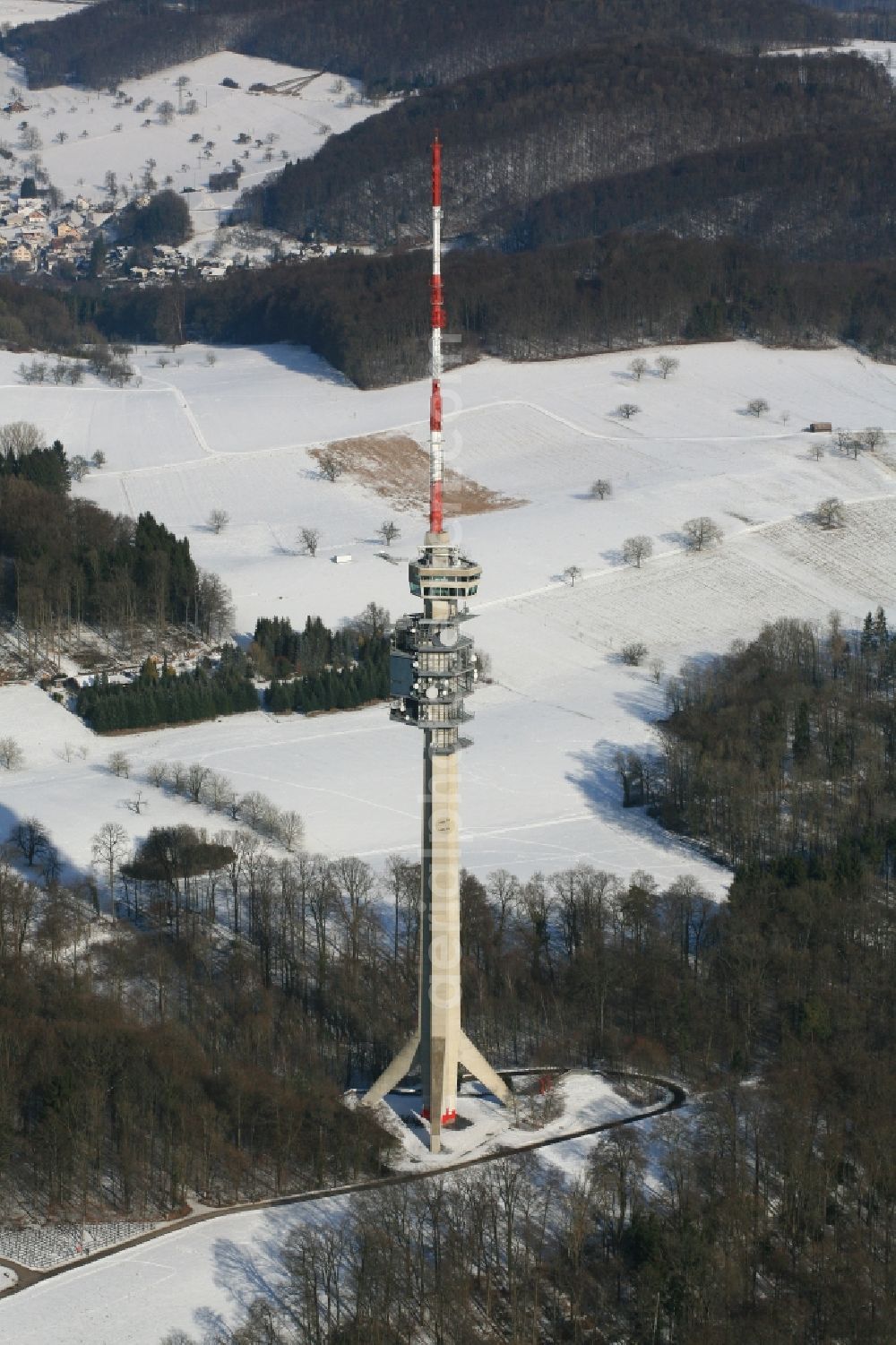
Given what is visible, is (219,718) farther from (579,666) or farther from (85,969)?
(85,969)

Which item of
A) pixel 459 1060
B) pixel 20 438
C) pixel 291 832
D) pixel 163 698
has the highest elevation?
pixel 459 1060

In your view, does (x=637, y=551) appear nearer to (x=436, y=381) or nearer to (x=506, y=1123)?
(x=506, y=1123)

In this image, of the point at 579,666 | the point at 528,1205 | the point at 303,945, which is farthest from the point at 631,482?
the point at 528,1205

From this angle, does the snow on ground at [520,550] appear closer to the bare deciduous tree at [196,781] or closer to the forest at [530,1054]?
the bare deciduous tree at [196,781]

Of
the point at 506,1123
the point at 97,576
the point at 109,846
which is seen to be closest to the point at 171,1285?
the point at 506,1123

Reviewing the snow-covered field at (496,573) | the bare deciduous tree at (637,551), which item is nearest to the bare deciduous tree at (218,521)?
the snow-covered field at (496,573)
